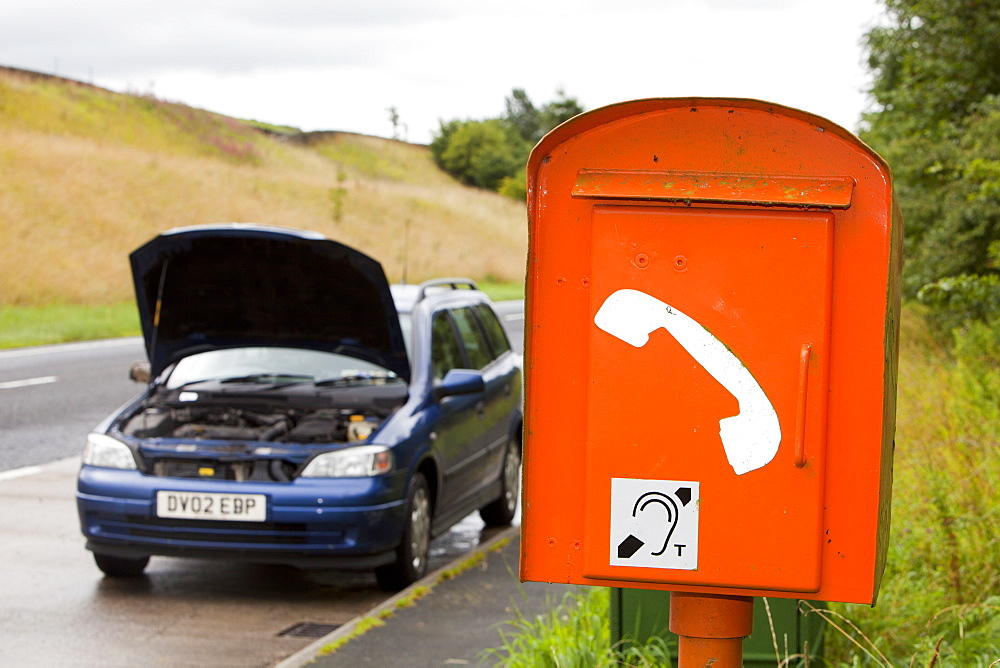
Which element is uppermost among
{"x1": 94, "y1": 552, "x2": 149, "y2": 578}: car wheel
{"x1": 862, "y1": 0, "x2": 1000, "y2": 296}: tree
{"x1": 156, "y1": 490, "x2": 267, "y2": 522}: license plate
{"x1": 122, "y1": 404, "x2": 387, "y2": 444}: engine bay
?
{"x1": 862, "y1": 0, "x2": 1000, "y2": 296}: tree

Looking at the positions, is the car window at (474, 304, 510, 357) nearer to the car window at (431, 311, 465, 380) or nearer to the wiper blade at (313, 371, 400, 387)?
the car window at (431, 311, 465, 380)

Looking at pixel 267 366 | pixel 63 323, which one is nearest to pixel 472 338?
pixel 267 366

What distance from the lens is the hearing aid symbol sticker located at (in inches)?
85.3

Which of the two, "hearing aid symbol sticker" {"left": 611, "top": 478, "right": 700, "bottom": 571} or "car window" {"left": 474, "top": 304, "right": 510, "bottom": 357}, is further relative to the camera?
"car window" {"left": 474, "top": 304, "right": 510, "bottom": 357}

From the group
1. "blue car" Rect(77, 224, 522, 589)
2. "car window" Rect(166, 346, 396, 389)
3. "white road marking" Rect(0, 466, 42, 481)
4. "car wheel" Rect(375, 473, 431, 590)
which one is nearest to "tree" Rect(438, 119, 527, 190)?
"white road marking" Rect(0, 466, 42, 481)

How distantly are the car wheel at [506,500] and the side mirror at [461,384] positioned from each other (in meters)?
1.45

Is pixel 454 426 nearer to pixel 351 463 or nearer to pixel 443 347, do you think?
pixel 443 347

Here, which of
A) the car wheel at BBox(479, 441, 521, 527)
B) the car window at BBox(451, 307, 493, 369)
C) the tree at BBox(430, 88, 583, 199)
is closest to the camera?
the car window at BBox(451, 307, 493, 369)

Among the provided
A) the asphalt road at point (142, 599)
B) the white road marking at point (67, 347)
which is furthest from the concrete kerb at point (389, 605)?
the white road marking at point (67, 347)

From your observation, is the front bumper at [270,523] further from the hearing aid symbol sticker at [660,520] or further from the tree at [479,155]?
the tree at [479,155]

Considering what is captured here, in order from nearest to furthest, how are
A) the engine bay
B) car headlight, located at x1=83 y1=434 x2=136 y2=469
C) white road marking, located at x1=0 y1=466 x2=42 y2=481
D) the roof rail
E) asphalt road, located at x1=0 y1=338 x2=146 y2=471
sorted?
car headlight, located at x1=83 y1=434 x2=136 y2=469 → the engine bay → the roof rail → white road marking, located at x1=0 y1=466 x2=42 y2=481 → asphalt road, located at x1=0 y1=338 x2=146 y2=471

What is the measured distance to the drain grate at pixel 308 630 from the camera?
5367 millimetres

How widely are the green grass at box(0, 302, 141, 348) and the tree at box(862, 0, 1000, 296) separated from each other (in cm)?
1404

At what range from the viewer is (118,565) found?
620 centimetres
